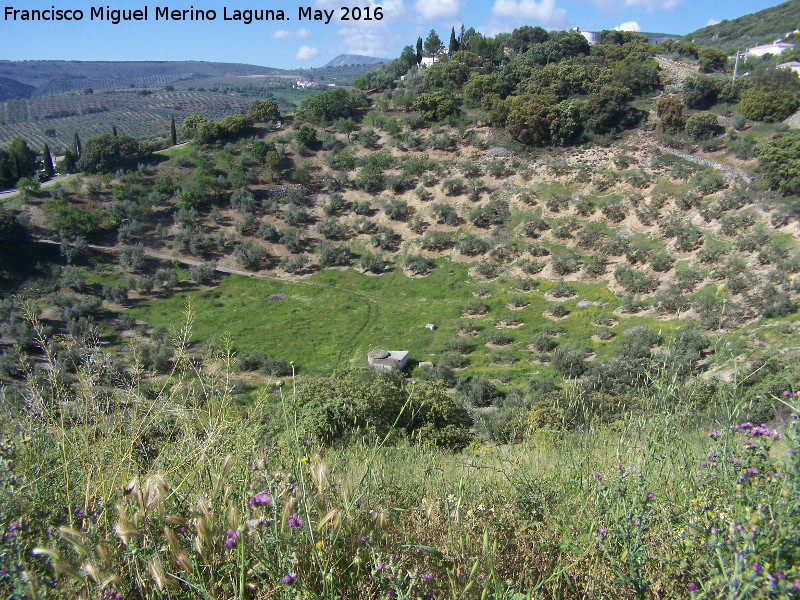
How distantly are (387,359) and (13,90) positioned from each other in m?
157

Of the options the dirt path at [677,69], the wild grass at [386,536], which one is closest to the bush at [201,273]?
the wild grass at [386,536]

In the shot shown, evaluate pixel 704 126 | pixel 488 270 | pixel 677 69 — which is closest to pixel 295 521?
pixel 488 270

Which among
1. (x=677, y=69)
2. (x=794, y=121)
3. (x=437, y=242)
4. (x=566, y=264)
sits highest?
(x=677, y=69)

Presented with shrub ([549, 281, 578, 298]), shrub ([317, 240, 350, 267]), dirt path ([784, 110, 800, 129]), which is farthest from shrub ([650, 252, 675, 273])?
shrub ([317, 240, 350, 267])

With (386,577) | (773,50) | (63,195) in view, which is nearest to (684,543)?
(386,577)

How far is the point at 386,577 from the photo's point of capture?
1.79m

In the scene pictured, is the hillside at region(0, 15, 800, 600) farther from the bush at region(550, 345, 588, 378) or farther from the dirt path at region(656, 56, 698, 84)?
the dirt path at region(656, 56, 698, 84)

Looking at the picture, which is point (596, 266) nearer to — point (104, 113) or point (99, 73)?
point (104, 113)

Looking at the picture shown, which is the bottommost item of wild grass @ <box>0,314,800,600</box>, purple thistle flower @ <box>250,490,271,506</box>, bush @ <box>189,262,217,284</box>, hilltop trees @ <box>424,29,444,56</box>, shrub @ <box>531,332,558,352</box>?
shrub @ <box>531,332,558,352</box>

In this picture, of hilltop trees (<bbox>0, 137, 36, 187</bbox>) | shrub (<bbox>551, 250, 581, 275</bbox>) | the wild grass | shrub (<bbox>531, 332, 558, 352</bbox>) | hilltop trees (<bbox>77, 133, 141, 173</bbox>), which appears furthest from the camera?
hilltop trees (<bbox>0, 137, 36, 187</bbox>)

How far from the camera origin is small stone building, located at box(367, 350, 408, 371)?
19391 mm

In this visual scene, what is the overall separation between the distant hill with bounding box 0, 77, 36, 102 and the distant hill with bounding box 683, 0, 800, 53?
149 meters

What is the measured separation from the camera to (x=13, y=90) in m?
128

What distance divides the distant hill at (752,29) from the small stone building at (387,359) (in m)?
71.7
